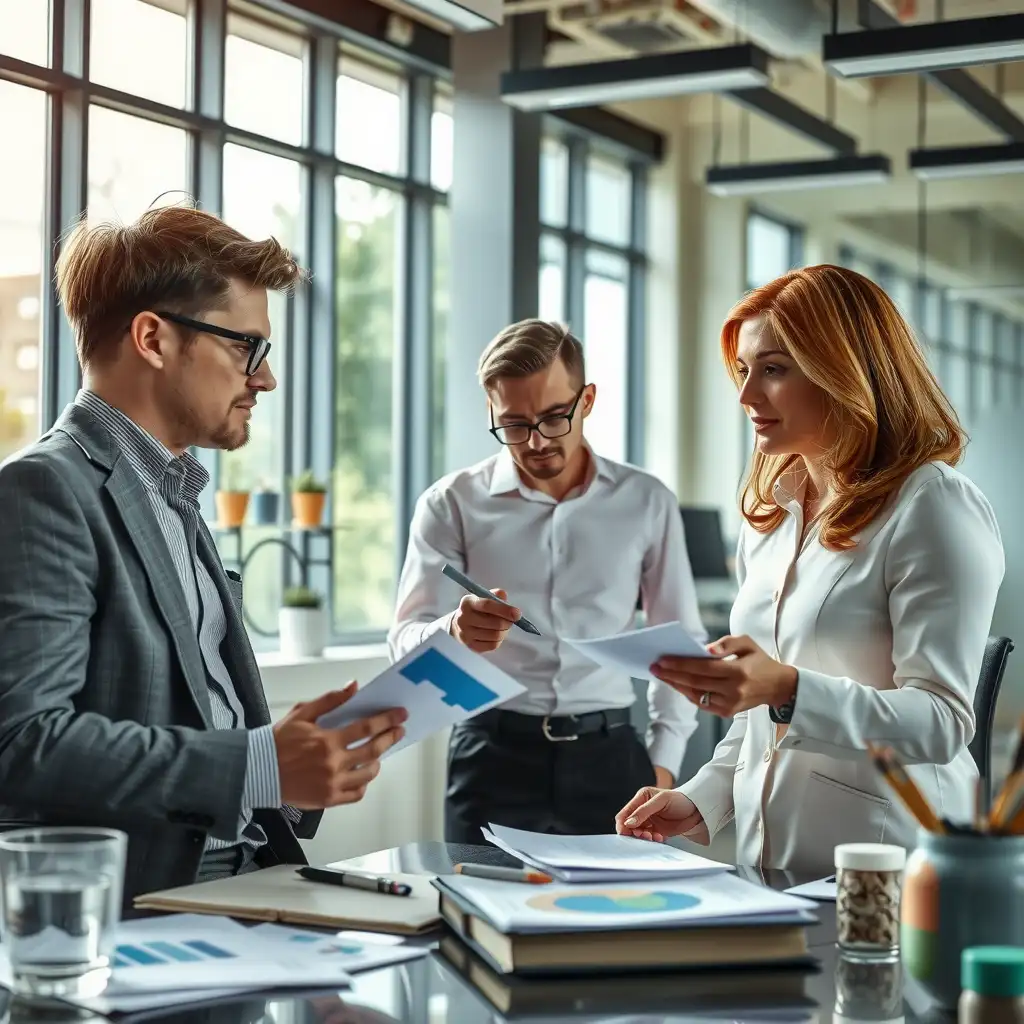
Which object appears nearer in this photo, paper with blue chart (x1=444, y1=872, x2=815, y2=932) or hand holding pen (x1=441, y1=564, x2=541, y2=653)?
paper with blue chart (x1=444, y1=872, x2=815, y2=932)

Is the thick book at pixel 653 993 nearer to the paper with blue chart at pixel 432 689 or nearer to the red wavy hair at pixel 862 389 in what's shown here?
the paper with blue chart at pixel 432 689

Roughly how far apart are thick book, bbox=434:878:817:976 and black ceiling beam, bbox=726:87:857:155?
17.0 feet

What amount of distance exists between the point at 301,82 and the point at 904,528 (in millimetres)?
4923

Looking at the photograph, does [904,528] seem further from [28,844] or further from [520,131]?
[520,131]

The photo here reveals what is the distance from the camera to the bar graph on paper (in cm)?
145

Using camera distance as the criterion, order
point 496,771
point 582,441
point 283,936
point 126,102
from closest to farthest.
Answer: point 283,936, point 496,771, point 582,441, point 126,102

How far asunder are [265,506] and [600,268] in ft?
13.0

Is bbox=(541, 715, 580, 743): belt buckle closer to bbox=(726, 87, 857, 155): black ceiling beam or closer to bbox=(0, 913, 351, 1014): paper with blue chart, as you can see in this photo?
bbox=(0, 913, 351, 1014): paper with blue chart

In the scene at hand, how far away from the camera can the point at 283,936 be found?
157cm

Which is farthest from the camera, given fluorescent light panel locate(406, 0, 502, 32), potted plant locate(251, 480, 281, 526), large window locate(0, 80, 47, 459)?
potted plant locate(251, 480, 281, 526)

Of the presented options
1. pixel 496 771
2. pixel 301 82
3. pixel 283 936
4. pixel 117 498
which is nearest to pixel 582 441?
pixel 496 771

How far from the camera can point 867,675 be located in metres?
2.10

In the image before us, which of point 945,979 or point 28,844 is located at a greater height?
point 28,844

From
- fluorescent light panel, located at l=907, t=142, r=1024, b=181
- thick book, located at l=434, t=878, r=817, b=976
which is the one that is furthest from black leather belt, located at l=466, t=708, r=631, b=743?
fluorescent light panel, located at l=907, t=142, r=1024, b=181
